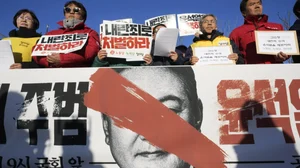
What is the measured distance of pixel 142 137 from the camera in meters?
2.80

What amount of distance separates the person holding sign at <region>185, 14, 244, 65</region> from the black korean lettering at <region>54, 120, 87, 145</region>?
1.42 meters

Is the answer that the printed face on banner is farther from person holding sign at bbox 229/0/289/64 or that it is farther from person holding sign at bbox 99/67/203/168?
person holding sign at bbox 99/67/203/168

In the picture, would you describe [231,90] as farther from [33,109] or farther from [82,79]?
[33,109]

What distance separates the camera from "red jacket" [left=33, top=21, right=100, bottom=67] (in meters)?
3.37

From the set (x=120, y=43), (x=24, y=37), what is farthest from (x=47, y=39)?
(x=120, y=43)

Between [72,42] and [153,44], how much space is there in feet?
3.38

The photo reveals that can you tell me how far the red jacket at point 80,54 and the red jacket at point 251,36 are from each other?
6.02ft

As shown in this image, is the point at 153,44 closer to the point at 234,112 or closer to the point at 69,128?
the point at 234,112

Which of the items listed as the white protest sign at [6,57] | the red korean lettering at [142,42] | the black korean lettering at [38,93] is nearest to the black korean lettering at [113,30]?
the red korean lettering at [142,42]

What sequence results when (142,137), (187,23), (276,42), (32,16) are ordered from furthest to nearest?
(187,23)
(32,16)
(276,42)
(142,137)

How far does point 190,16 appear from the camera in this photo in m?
7.11

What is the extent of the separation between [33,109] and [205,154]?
178 cm

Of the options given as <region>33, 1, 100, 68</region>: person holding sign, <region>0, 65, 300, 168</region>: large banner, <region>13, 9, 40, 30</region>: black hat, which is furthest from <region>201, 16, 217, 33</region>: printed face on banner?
<region>13, 9, 40, 30</region>: black hat

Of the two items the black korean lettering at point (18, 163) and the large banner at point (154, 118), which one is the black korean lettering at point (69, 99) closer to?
the large banner at point (154, 118)
